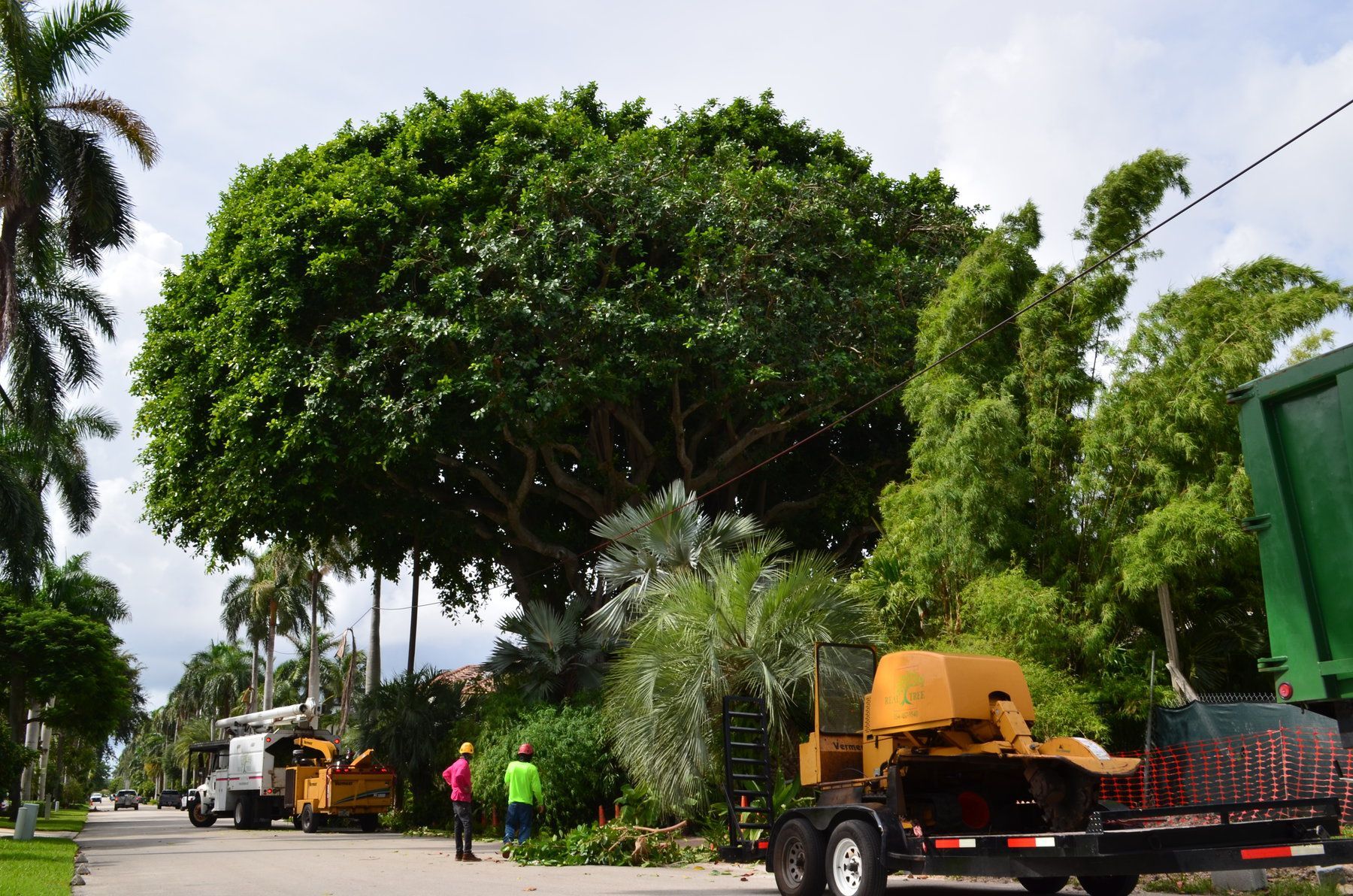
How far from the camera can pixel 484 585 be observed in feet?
112

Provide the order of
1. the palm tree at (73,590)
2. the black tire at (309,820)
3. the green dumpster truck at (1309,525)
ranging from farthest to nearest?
the palm tree at (73,590) → the black tire at (309,820) → the green dumpster truck at (1309,525)

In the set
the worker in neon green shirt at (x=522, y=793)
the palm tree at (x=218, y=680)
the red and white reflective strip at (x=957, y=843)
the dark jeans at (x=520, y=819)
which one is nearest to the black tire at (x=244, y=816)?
the worker in neon green shirt at (x=522, y=793)

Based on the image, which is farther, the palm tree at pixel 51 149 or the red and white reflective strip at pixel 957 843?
the palm tree at pixel 51 149

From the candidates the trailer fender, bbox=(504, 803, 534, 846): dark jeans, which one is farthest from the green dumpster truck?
bbox=(504, 803, 534, 846): dark jeans

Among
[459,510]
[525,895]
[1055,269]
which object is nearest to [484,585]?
[459,510]

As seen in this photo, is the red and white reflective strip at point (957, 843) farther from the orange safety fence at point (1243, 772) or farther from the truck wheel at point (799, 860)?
the orange safety fence at point (1243, 772)

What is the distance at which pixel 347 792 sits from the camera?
87.1 feet

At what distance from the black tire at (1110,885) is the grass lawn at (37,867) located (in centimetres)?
981

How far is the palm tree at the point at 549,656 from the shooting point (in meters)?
23.3

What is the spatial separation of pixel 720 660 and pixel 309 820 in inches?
620

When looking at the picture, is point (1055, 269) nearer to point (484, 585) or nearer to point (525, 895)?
point (525, 895)

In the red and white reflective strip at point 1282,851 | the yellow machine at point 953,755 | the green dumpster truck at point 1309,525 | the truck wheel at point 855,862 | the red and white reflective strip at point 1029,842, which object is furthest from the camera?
the yellow machine at point 953,755

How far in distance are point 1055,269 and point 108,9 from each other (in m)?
19.8

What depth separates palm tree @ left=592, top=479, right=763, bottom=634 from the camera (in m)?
20.4
